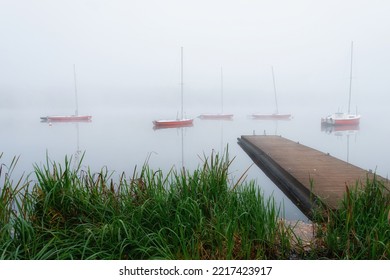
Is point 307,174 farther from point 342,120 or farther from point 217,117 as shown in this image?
point 217,117

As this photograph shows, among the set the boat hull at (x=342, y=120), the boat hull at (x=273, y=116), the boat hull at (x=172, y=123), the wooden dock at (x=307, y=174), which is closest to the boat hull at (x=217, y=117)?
the boat hull at (x=273, y=116)

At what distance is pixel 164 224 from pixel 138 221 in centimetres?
21

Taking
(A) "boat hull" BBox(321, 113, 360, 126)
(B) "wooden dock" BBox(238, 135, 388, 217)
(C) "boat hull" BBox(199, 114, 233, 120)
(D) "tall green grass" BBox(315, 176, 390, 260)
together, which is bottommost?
(C) "boat hull" BBox(199, 114, 233, 120)

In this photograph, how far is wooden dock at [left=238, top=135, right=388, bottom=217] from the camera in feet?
18.1

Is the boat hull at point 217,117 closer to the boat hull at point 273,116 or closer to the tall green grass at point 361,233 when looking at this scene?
the boat hull at point 273,116

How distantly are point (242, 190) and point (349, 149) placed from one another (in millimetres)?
19753

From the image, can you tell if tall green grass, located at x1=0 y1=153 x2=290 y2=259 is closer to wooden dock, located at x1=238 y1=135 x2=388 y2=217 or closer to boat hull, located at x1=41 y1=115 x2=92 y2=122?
wooden dock, located at x1=238 y1=135 x2=388 y2=217

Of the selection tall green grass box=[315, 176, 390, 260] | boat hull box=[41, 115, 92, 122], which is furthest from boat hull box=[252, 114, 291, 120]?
tall green grass box=[315, 176, 390, 260]

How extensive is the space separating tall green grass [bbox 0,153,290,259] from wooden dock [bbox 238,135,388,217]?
51.5 inches

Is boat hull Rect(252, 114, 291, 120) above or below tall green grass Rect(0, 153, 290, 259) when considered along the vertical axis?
below

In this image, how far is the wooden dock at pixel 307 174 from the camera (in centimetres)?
553

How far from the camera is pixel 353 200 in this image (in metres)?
2.99
